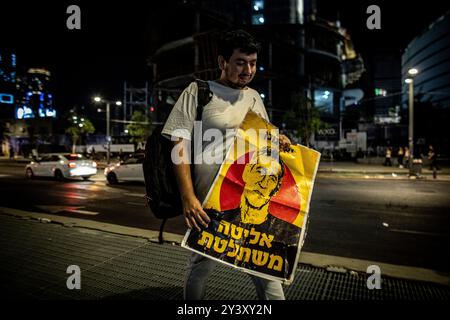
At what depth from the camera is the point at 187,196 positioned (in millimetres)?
1986

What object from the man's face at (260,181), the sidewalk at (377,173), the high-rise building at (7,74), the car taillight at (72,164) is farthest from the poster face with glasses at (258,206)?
the sidewalk at (377,173)

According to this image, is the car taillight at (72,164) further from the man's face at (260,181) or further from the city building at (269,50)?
the city building at (269,50)

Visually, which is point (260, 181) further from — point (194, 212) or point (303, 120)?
point (303, 120)

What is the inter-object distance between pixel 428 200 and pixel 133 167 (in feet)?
39.3

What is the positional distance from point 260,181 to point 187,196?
0.49 meters

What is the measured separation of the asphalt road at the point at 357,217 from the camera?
16.9 feet

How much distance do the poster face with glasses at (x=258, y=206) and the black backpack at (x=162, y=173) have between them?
223mm

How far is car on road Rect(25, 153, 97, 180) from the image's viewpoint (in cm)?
1683

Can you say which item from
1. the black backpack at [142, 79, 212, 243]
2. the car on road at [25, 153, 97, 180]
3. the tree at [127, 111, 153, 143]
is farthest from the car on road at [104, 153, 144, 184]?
the tree at [127, 111, 153, 143]

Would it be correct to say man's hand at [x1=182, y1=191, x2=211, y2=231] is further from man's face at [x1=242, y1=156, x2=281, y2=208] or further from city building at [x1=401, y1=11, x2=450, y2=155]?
city building at [x1=401, y1=11, x2=450, y2=155]

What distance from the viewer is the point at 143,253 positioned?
452 cm

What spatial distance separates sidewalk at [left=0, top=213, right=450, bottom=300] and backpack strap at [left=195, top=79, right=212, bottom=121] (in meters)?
1.93

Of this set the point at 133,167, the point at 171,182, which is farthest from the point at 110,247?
the point at 133,167
